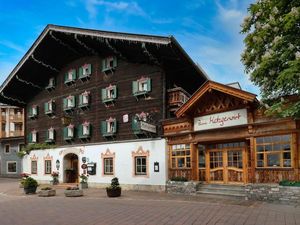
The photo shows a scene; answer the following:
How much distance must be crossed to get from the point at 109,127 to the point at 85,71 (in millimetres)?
5748

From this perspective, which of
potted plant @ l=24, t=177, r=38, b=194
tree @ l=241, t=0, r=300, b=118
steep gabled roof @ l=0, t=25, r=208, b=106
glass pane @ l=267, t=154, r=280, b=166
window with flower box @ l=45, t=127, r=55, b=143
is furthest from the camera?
window with flower box @ l=45, t=127, r=55, b=143

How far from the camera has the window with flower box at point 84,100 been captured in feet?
94.1

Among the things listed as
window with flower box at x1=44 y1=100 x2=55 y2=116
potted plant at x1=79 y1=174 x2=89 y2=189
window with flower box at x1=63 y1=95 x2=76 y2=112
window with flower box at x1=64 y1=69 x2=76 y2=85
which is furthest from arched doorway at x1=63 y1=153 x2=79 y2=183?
window with flower box at x1=64 y1=69 x2=76 y2=85

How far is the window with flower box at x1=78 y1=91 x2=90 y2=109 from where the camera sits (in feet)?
94.1

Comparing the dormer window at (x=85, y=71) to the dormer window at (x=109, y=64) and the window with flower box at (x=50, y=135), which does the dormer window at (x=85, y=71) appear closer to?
the dormer window at (x=109, y=64)

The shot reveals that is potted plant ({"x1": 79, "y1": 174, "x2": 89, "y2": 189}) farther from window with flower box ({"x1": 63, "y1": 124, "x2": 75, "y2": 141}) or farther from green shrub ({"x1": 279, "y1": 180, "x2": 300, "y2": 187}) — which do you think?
green shrub ({"x1": 279, "y1": 180, "x2": 300, "y2": 187})

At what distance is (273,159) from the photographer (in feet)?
55.3

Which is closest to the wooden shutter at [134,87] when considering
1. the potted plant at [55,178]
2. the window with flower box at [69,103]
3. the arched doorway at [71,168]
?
the window with flower box at [69,103]

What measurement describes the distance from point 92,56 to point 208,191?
50.4 ft

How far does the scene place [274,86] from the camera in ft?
35.1

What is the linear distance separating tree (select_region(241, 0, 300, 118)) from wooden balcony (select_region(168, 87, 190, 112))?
1132 cm

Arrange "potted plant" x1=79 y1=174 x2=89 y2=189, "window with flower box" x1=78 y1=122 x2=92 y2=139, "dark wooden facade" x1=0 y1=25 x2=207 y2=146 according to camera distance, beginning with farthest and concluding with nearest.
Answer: "window with flower box" x1=78 y1=122 x2=92 y2=139
"potted plant" x1=79 y1=174 x2=89 y2=189
"dark wooden facade" x1=0 y1=25 x2=207 y2=146

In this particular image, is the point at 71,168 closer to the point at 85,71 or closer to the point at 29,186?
the point at 29,186

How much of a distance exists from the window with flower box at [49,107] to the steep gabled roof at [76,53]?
2.37 meters
